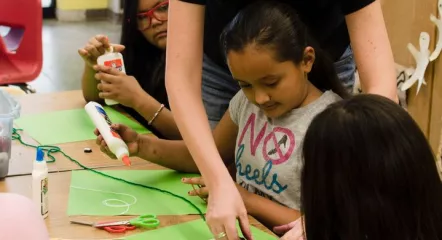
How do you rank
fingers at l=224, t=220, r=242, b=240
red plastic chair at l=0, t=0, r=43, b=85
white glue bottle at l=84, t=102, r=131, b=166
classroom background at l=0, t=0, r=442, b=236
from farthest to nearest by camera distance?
1. red plastic chair at l=0, t=0, r=43, b=85
2. classroom background at l=0, t=0, r=442, b=236
3. white glue bottle at l=84, t=102, r=131, b=166
4. fingers at l=224, t=220, r=242, b=240

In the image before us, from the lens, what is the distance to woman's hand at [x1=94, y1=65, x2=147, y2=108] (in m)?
1.81

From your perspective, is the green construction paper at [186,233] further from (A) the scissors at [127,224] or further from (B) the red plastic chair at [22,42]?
(B) the red plastic chair at [22,42]

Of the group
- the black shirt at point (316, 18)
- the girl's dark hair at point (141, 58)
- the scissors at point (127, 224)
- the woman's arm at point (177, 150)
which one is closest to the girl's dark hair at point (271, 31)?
the black shirt at point (316, 18)

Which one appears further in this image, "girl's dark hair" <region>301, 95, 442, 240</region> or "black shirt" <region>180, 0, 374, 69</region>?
"black shirt" <region>180, 0, 374, 69</region>

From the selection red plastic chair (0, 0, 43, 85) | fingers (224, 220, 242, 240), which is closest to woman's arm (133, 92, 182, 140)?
fingers (224, 220, 242, 240)

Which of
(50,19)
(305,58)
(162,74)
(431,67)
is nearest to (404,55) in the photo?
(431,67)

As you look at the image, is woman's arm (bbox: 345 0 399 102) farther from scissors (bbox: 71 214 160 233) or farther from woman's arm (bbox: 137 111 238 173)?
scissors (bbox: 71 214 160 233)

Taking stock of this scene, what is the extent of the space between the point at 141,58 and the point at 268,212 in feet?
2.70

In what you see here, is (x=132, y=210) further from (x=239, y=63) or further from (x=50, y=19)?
(x=50, y=19)

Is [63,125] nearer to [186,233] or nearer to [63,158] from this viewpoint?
[63,158]

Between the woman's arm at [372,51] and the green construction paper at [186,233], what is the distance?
0.34 meters

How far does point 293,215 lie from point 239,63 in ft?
1.04

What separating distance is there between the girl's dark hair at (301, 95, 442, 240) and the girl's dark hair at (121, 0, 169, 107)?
107 centimetres

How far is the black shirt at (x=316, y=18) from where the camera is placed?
1.41 metres
